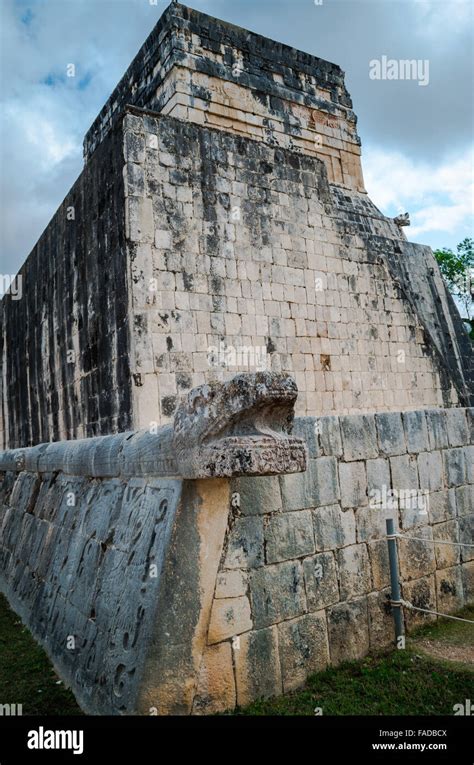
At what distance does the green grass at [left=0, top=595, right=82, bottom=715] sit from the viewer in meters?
3.59

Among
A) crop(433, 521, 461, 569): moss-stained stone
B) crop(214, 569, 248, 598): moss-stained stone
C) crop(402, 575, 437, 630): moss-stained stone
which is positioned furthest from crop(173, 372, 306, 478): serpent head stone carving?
crop(433, 521, 461, 569): moss-stained stone

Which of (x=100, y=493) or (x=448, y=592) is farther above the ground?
(x=100, y=493)

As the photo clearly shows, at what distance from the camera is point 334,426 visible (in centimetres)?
419

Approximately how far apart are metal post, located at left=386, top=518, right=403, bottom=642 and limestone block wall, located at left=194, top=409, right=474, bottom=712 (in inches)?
1.9

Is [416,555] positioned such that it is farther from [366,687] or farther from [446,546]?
[366,687]

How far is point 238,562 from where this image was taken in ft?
11.2

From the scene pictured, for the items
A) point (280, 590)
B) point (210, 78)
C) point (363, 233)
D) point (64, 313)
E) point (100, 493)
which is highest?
point (210, 78)

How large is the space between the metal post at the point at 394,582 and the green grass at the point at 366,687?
142 millimetres

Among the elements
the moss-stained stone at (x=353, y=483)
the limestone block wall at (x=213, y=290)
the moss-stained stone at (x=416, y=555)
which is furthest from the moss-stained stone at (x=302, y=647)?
the limestone block wall at (x=213, y=290)

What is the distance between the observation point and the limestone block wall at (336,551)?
3350 millimetres

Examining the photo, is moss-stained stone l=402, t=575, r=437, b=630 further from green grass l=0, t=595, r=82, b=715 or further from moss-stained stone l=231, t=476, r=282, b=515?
green grass l=0, t=595, r=82, b=715
